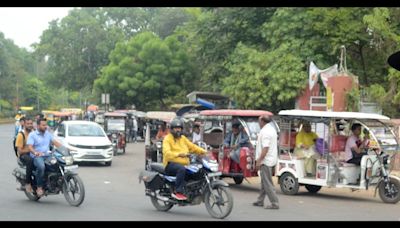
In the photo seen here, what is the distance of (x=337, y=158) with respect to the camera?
1370cm

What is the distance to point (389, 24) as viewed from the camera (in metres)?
25.0

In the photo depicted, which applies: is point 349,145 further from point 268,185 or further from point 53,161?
point 53,161

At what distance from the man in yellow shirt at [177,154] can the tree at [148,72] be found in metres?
35.1

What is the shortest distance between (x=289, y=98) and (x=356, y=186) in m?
13.8

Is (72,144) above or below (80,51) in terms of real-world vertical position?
A: below

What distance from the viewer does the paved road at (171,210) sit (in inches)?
415

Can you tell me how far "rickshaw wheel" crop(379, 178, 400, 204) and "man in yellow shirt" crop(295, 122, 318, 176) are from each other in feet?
5.11

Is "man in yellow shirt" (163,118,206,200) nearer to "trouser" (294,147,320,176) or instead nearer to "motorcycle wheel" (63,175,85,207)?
"motorcycle wheel" (63,175,85,207)

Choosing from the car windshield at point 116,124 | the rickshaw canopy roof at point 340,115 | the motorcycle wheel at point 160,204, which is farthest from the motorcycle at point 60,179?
the car windshield at point 116,124

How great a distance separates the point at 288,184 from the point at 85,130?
10.2 metres

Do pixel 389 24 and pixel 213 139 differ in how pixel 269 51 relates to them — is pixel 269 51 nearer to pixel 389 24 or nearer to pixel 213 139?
pixel 389 24

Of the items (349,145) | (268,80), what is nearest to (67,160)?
(349,145)
